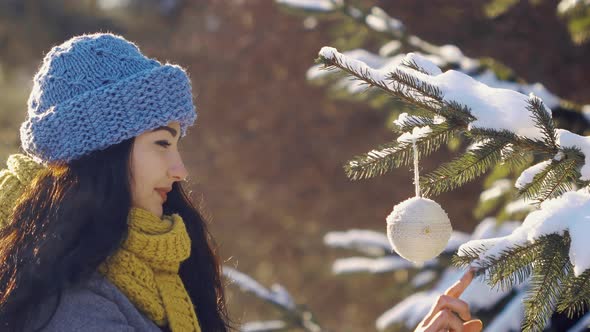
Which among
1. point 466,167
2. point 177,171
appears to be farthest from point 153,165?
point 466,167

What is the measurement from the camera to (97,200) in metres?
1.67

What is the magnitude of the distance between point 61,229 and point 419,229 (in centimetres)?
67

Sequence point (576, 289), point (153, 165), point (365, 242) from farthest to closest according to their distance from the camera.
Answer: point (365, 242), point (153, 165), point (576, 289)

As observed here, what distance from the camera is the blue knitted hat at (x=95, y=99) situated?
164 centimetres

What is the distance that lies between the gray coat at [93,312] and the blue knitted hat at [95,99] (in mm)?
254

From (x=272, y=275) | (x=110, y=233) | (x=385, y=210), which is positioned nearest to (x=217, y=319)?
(x=110, y=233)

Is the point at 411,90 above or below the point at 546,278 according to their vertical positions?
above

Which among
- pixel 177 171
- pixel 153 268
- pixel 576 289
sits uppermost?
pixel 177 171

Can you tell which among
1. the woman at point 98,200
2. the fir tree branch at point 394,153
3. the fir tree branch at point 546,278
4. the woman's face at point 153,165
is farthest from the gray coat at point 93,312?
the fir tree branch at point 546,278

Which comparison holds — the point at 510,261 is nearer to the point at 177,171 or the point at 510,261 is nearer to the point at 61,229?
the point at 177,171

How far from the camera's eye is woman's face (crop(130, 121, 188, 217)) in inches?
67.7

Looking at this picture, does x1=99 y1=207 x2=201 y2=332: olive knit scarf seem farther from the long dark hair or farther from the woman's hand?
the woman's hand

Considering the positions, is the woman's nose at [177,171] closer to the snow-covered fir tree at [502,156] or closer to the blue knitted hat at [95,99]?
the blue knitted hat at [95,99]

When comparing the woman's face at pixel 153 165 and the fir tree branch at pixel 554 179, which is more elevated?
the woman's face at pixel 153 165
